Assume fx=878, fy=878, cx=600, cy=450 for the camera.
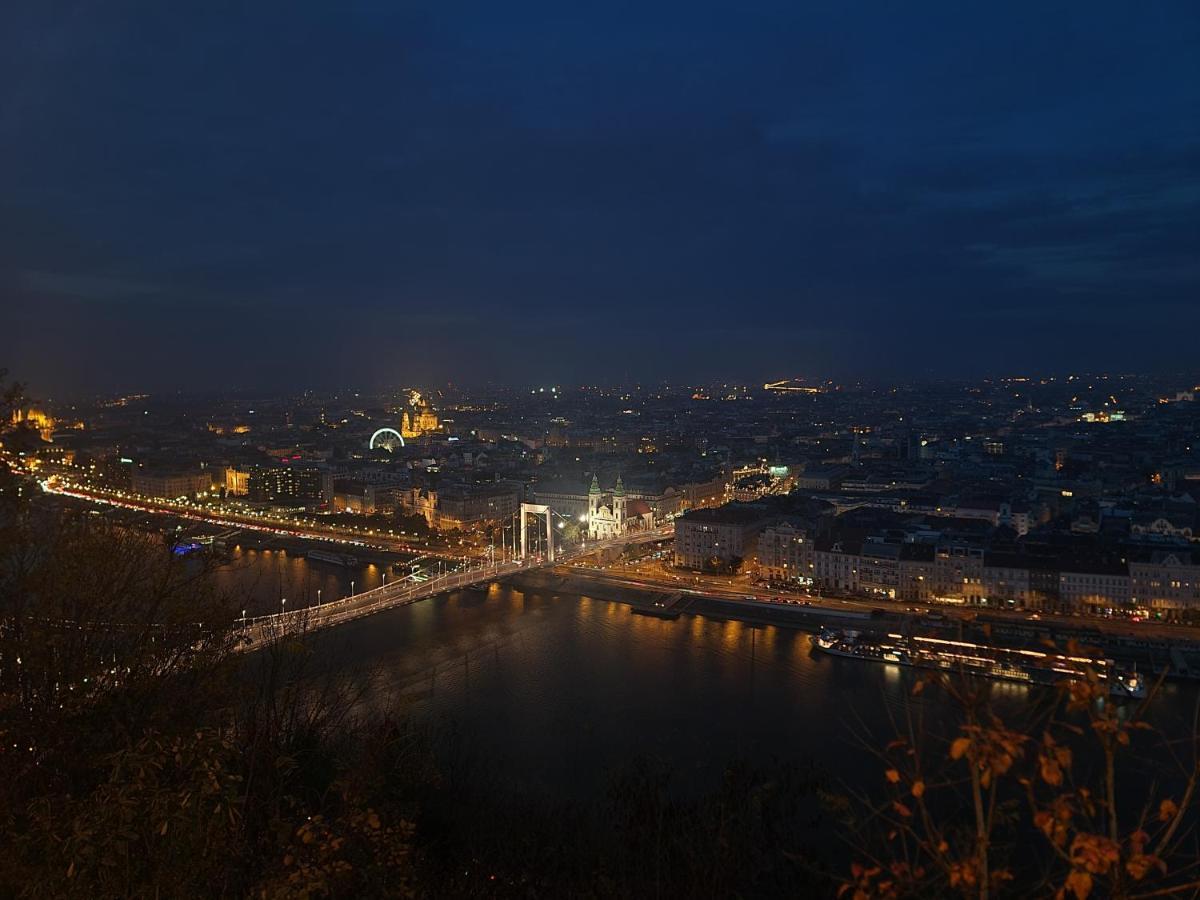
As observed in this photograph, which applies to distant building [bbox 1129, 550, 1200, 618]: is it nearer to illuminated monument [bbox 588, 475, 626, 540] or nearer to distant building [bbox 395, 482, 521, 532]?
illuminated monument [bbox 588, 475, 626, 540]

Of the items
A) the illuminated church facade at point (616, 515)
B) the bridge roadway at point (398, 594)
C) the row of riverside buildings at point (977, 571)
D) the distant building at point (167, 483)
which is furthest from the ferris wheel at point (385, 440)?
the row of riverside buildings at point (977, 571)

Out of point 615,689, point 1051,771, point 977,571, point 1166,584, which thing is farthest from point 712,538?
point 1051,771

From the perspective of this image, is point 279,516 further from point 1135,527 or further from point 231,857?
point 231,857

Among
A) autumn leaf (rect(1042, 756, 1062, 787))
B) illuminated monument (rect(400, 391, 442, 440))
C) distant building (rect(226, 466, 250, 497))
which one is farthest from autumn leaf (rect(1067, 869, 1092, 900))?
illuminated monument (rect(400, 391, 442, 440))

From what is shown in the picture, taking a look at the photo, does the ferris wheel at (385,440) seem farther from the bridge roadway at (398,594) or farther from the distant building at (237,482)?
the bridge roadway at (398,594)

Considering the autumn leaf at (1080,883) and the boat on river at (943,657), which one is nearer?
the autumn leaf at (1080,883)
